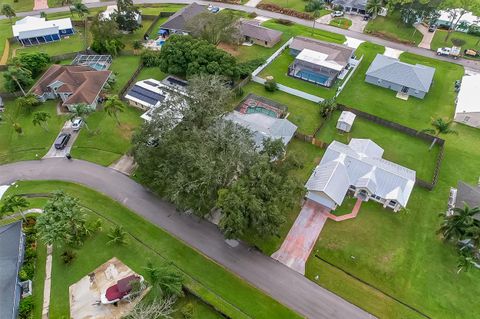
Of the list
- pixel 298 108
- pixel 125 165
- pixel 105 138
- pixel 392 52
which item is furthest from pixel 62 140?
pixel 392 52

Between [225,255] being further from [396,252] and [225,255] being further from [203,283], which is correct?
[396,252]

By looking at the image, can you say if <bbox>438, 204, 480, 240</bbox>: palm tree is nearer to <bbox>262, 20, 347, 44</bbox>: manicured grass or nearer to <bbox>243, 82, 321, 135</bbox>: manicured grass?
<bbox>243, 82, 321, 135</bbox>: manicured grass

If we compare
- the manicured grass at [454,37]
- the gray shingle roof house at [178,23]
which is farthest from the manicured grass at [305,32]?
the manicured grass at [454,37]

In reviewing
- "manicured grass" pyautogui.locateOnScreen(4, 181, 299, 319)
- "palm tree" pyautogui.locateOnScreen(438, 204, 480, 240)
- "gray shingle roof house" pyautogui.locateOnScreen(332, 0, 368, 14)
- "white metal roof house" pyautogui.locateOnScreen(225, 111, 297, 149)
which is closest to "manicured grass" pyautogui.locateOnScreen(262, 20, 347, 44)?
"gray shingle roof house" pyautogui.locateOnScreen(332, 0, 368, 14)

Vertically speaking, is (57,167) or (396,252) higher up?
(57,167)

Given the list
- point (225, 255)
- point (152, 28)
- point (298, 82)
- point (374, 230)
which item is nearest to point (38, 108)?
point (152, 28)

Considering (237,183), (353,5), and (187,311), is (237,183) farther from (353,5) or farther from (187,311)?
(353,5)

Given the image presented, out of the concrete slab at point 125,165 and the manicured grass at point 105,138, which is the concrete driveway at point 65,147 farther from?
the concrete slab at point 125,165
